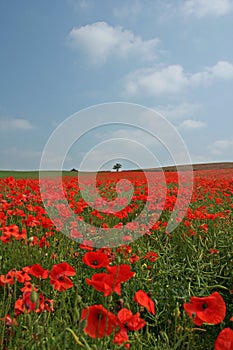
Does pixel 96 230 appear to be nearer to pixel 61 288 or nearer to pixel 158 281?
pixel 158 281

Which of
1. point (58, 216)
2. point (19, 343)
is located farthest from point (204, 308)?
point (58, 216)

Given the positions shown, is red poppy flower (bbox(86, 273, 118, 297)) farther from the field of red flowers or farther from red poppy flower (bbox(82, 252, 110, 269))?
red poppy flower (bbox(82, 252, 110, 269))

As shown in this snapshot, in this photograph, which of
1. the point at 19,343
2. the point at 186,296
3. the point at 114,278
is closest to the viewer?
the point at 114,278

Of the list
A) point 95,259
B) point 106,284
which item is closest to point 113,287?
point 106,284

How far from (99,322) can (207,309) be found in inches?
16.0

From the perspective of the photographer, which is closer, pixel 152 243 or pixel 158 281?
pixel 158 281

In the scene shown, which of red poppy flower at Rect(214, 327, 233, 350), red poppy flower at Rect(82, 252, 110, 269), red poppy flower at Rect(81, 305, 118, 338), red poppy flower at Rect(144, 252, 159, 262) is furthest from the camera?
red poppy flower at Rect(144, 252, 159, 262)

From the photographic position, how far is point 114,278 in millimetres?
1475

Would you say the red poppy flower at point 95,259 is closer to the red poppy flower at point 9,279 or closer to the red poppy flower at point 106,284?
the red poppy flower at point 106,284

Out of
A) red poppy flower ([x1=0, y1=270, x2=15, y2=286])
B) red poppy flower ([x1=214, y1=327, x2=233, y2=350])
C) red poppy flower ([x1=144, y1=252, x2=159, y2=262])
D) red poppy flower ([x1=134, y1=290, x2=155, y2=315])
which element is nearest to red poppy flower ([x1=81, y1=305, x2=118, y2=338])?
red poppy flower ([x1=134, y1=290, x2=155, y2=315])

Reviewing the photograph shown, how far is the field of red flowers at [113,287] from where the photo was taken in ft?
4.91

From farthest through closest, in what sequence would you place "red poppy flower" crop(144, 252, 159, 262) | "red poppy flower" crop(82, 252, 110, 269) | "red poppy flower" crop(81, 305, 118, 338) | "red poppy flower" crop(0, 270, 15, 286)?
"red poppy flower" crop(144, 252, 159, 262), "red poppy flower" crop(0, 270, 15, 286), "red poppy flower" crop(82, 252, 110, 269), "red poppy flower" crop(81, 305, 118, 338)

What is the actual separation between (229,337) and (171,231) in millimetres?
3257

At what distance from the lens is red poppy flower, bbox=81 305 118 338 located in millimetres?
1425
